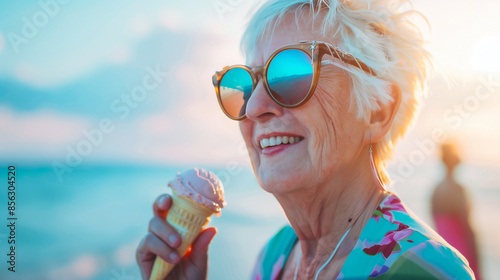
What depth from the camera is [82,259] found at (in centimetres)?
625

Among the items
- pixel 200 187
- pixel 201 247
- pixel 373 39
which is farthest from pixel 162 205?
pixel 373 39

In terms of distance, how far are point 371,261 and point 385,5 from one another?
1.10 metres

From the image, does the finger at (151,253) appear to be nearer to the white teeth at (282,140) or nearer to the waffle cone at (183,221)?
the waffle cone at (183,221)

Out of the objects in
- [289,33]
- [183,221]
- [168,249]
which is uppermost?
[289,33]

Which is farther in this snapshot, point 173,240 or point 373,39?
point 173,240

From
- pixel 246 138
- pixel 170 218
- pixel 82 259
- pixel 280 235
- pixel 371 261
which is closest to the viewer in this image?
pixel 371 261

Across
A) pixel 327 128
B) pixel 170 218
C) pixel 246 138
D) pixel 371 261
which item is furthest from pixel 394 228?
pixel 170 218

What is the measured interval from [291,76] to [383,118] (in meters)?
0.46

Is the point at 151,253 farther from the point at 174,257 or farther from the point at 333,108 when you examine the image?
the point at 333,108

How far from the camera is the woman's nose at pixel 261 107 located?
1.67m

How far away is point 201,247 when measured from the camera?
2.22m

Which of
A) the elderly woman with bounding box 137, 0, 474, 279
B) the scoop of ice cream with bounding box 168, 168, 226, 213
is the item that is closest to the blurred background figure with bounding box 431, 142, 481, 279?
the elderly woman with bounding box 137, 0, 474, 279

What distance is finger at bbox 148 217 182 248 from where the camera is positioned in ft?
6.60

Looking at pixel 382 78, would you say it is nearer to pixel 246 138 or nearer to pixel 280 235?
pixel 246 138
